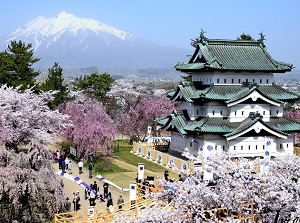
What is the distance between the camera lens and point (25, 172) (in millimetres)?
22297

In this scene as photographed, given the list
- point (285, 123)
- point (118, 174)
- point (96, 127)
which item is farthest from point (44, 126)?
point (285, 123)

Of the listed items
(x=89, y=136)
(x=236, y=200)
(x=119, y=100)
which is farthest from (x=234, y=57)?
(x=119, y=100)

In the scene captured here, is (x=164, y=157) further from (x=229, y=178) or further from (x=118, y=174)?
(x=229, y=178)

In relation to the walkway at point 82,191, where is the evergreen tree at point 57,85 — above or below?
above

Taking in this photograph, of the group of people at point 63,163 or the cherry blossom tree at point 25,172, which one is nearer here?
the cherry blossom tree at point 25,172

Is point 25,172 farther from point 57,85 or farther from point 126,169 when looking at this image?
point 57,85

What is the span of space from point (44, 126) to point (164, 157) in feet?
45.5

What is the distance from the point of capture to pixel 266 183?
1491 centimetres

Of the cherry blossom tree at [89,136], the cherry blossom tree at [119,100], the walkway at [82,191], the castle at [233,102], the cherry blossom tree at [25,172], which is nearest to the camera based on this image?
the cherry blossom tree at [25,172]

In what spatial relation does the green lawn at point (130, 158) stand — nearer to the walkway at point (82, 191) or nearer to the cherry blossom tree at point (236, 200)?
the walkway at point (82, 191)

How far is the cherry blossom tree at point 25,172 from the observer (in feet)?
72.7

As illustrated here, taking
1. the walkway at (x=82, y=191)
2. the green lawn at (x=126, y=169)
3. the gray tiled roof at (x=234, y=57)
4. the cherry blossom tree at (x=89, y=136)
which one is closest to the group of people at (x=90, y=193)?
the walkway at (x=82, y=191)

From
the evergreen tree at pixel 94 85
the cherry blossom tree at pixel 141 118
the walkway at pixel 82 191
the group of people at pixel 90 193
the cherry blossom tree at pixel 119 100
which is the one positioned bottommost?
the walkway at pixel 82 191

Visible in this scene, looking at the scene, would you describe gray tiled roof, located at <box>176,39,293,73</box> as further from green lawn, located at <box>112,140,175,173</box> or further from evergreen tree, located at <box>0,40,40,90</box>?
evergreen tree, located at <box>0,40,40,90</box>
